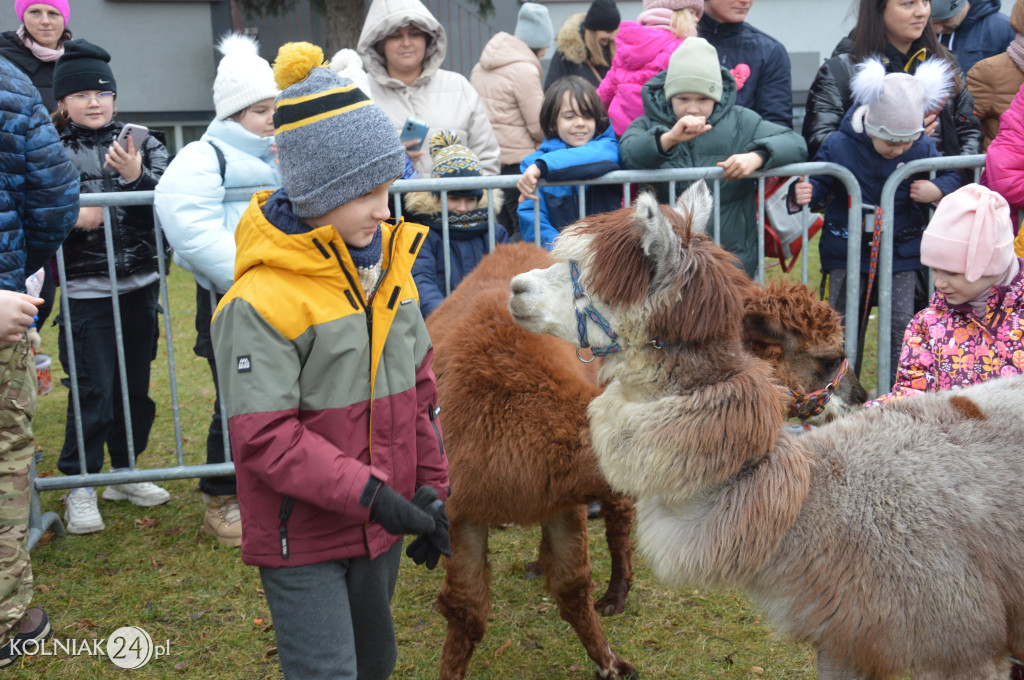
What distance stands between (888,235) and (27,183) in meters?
3.62

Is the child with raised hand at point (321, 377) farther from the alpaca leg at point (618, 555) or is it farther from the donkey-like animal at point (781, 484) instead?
the alpaca leg at point (618, 555)

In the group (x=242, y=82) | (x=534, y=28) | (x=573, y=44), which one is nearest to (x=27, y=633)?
(x=242, y=82)

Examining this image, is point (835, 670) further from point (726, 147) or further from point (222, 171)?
point (222, 171)

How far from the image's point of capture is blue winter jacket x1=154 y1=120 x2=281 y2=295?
366cm

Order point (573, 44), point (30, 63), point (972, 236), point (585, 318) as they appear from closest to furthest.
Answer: point (585, 318) → point (972, 236) → point (30, 63) → point (573, 44)

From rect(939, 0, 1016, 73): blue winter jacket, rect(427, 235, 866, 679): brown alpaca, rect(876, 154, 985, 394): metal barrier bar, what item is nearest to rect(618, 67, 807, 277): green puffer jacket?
rect(876, 154, 985, 394): metal barrier bar

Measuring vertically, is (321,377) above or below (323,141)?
below

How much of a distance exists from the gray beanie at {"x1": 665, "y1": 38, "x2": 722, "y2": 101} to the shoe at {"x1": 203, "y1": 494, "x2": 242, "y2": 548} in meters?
2.90

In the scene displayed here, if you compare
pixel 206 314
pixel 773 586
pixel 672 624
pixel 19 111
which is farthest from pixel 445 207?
pixel 773 586

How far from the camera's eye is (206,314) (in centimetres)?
414

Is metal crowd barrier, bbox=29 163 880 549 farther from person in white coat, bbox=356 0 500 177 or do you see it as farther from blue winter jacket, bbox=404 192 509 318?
person in white coat, bbox=356 0 500 177

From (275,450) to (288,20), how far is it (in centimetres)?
1309

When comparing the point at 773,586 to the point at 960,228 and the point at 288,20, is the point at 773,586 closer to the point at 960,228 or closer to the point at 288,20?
the point at 960,228

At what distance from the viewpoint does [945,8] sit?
562 centimetres
